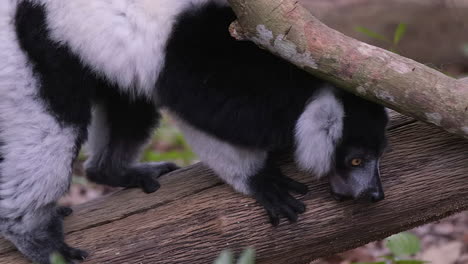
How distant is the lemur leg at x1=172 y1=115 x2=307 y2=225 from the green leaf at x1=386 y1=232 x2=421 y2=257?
2.95 feet

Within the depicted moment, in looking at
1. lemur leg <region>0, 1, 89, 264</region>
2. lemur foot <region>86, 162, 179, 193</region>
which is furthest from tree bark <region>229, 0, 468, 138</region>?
lemur foot <region>86, 162, 179, 193</region>

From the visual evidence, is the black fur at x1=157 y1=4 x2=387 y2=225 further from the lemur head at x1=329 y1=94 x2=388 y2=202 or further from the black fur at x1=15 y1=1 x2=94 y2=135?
the black fur at x1=15 y1=1 x2=94 y2=135

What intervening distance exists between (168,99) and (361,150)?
1271mm

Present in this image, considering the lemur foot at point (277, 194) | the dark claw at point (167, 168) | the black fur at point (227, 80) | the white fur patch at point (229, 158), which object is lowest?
the dark claw at point (167, 168)

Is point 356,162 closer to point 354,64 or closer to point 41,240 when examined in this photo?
point 354,64

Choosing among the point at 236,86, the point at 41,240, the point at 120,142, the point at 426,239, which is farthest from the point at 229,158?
the point at 426,239

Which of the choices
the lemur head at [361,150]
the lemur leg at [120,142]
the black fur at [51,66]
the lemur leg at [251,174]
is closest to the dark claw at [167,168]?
the lemur leg at [120,142]

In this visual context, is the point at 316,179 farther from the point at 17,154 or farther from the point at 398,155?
the point at 17,154

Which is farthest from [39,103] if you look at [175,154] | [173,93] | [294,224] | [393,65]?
[175,154]

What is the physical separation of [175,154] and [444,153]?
3.49 meters

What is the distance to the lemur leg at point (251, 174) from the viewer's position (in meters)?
4.52

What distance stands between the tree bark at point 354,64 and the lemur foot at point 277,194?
0.88 meters

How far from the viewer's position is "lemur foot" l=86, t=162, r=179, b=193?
4.98 m

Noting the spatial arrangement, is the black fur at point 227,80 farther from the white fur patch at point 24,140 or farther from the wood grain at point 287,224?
the white fur patch at point 24,140
